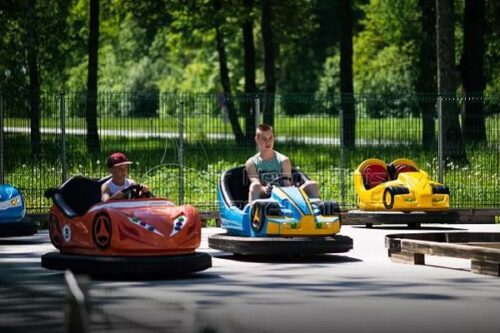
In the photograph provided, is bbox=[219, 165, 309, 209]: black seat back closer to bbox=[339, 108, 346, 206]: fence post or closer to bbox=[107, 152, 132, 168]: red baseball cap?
bbox=[107, 152, 132, 168]: red baseball cap

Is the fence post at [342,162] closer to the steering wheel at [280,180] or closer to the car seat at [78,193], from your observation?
the steering wheel at [280,180]

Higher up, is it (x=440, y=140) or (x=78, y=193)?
(x=440, y=140)

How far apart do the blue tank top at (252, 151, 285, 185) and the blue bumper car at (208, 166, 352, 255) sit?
A: 669 mm

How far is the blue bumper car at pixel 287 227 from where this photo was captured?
57.3 feet

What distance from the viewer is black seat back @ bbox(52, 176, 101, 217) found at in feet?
55.1

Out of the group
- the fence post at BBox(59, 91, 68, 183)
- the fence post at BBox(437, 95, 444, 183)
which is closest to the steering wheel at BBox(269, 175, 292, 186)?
the fence post at BBox(59, 91, 68, 183)

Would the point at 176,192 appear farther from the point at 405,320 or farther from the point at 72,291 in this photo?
the point at 72,291

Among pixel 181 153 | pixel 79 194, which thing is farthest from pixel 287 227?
pixel 181 153

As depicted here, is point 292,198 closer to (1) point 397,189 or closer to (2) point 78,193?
(2) point 78,193

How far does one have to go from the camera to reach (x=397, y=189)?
24.1 meters

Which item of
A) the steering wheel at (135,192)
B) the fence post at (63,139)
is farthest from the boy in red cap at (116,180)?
the fence post at (63,139)

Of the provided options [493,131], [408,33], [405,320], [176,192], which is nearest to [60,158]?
[176,192]

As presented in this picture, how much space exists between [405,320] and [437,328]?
59 cm

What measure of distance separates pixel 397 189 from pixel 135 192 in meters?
8.41
